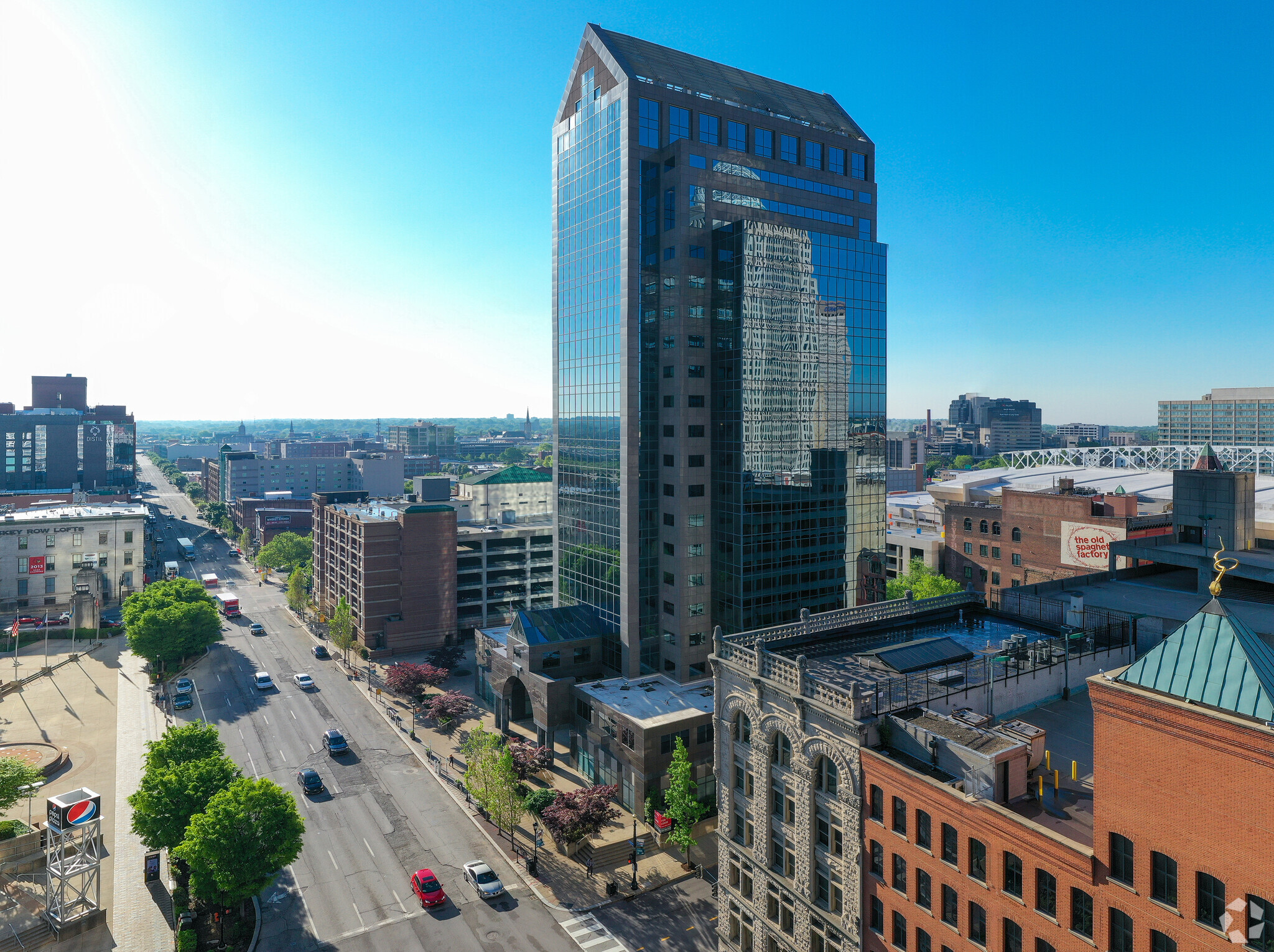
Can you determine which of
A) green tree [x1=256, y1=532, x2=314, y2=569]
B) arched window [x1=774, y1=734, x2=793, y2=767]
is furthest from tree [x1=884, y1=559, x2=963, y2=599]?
green tree [x1=256, y1=532, x2=314, y2=569]

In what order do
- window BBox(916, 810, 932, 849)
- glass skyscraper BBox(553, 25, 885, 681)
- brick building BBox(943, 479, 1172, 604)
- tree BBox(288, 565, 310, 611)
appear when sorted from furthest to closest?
tree BBox(288, 565, 310, 611), brick building BBox(943, 479, 1172, 604), glass skyscraper BBox(553, 25, 885, 681), window BBox(916, 810, 932, 849)

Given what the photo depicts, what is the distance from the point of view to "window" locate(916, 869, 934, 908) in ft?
112

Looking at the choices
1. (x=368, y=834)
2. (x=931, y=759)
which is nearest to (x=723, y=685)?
(x=931, y=759)

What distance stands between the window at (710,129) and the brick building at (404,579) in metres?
66.2

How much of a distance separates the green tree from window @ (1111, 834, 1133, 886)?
17461 centimetres

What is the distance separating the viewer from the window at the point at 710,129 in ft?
284

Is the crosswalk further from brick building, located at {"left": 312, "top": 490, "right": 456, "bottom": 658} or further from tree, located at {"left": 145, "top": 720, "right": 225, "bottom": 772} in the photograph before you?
brick building, located at {"left": 312, "top": 490, "right": 456, "bottom": 658}

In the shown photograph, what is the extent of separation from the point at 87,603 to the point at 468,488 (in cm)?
6561

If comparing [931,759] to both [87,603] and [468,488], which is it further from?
[87,603]

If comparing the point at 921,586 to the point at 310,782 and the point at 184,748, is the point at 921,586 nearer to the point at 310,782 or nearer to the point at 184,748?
the point at 310,782

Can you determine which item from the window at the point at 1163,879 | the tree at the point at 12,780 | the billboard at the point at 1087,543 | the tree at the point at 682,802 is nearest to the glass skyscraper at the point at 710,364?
the tree at the point at 682,802

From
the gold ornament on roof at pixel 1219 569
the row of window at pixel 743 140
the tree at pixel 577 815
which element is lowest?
the tree at pixel 577 815

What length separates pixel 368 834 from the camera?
6556 cm

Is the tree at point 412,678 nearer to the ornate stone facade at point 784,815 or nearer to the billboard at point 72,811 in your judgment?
the billboard at point 72,811
